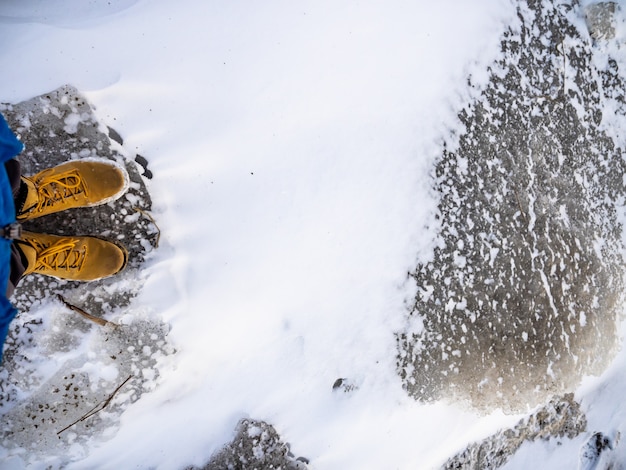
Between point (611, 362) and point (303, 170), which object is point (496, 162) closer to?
point (303, 170)

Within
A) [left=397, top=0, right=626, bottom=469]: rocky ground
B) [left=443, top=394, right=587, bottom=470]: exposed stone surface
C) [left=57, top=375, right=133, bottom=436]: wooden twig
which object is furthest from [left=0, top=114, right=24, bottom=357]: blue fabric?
[left=443, top=394, right=587, bottom=470]: exposed stone surface

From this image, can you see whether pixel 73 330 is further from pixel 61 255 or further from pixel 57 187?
pixel 57 187

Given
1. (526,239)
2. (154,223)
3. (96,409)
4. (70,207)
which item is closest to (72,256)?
(70,207)

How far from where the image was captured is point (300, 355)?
1.74 meters

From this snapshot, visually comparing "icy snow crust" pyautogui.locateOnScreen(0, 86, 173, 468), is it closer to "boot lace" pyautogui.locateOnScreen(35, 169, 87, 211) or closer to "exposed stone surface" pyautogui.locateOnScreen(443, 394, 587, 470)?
"boot lace" pyautogui.locateOnScreen(35, 169, 87, 211)

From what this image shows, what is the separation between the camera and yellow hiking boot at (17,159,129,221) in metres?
1.51

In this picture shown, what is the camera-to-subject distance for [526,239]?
2.01 meters

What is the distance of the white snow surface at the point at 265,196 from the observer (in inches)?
65.9

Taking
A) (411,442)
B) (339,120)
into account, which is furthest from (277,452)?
(339,120)

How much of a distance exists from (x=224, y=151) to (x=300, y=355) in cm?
84

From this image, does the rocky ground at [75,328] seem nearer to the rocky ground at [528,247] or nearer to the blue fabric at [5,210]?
the blue fabric at [5,210]

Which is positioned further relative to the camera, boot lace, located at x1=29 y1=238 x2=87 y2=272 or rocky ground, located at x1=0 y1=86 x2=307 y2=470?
rocky ground, located at x1=0 y1=86 x2=307 y2=470

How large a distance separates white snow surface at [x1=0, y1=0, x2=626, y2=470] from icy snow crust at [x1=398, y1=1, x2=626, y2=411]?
177 millimetres

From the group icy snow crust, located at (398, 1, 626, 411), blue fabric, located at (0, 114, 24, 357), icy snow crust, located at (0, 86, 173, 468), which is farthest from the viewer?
icy snow crust, located at (398, 1, 626, 411)
